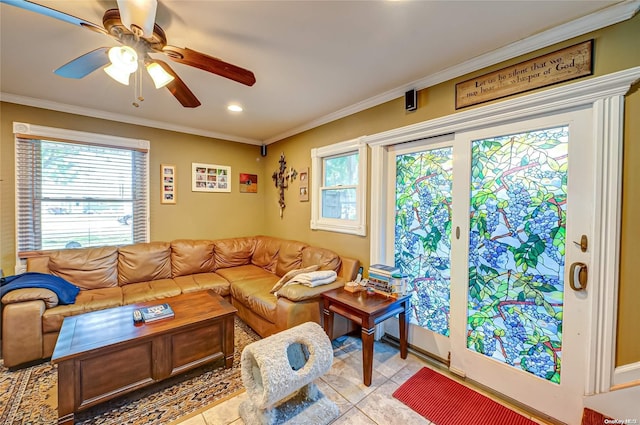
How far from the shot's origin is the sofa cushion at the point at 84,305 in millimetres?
2199

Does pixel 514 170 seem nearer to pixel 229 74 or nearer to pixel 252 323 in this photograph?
pixel 229 74

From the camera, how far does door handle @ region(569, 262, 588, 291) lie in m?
1.56

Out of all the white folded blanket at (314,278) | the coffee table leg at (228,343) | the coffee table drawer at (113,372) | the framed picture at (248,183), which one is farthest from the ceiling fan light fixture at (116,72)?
the framed picture at (248,183)

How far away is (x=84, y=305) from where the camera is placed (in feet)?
7.77

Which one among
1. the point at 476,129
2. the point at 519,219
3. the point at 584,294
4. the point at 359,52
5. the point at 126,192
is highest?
the point at 359,52

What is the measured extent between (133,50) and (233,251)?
2838mm

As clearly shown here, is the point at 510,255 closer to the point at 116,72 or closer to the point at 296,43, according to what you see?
the point at 296,43

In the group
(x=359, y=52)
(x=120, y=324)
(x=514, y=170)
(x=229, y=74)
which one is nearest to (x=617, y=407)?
(x=514, y=170)

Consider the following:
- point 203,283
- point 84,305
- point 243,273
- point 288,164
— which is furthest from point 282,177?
point 84,305

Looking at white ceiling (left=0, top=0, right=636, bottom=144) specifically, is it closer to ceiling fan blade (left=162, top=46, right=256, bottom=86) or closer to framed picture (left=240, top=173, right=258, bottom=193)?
ceiling fan blade (left=162, top=46, right=256, bottom=86)

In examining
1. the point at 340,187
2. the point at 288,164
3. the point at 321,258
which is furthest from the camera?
the point at 288,164

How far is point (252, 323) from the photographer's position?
2.80m

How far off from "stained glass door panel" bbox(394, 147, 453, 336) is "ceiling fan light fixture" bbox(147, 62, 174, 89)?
2.05m

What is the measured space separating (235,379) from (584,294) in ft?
8.12
